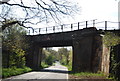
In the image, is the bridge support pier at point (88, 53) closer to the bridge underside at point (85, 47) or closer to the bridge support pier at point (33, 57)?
the bridge underside at point (85, 47)

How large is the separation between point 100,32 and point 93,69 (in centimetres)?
490

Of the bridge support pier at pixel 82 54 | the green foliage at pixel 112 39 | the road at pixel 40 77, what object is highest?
the green foliage at pixel 112 39

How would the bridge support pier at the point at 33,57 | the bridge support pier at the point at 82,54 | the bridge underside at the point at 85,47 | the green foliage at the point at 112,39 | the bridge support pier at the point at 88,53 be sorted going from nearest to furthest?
the green foliage at the point at 112,39 → the bridge support pier at the point at 88,53 → the bridge underside at the point at 85,47 → the bridge support pier at the point at 82,54 → the bridge support pier at the point at 33,57

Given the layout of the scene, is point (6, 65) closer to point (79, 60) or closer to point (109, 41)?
point (79, 60)

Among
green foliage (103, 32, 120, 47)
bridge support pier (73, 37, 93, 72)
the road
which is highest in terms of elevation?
green foliage (103, 32, 120, 47)

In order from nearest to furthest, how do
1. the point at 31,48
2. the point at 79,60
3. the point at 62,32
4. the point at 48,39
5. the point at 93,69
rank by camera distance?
1. the point at 93,69
2. the point at 79,60
3. the point at 62,32
4. the point at 48,39
5. the point at 31,48

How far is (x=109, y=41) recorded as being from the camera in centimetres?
2055

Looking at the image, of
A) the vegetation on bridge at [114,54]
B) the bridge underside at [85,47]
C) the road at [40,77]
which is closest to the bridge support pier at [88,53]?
the bridge underside at [85,47]

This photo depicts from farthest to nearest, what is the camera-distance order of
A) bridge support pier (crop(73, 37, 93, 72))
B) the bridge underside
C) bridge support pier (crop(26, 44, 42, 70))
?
bridge support pier (crop(26, 44, 42, 70)), bridge support pier (crop(73, 37, 93, 72)), the bridge underside

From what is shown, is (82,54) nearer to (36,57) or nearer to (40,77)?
(40,77)

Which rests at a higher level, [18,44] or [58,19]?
[58,19]

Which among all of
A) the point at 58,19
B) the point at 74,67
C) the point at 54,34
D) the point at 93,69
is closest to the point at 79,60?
the point at 74,67

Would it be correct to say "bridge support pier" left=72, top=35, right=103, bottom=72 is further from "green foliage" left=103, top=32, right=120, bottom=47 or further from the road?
"green foliage" left=103, top=32, right=120, bottom=47

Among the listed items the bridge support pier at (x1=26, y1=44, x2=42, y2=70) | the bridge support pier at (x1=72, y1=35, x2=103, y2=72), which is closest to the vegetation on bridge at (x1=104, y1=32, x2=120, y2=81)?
the bridge support pier at (x1=72, y1=35, x2=103, y2=72)
